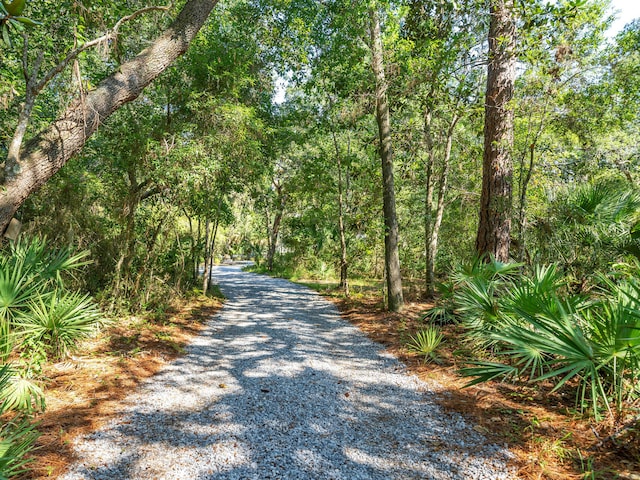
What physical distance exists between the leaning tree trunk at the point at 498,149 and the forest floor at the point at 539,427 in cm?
207

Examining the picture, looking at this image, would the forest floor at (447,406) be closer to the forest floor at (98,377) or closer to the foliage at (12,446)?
the forest floor at (98,377)

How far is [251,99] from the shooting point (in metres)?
11.4

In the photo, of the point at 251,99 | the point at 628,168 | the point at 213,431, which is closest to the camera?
the point at 213,431

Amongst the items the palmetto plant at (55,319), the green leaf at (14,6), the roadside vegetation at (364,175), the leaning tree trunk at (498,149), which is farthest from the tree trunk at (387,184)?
the green leaf at (14,6)

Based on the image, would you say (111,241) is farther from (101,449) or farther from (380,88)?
(380,88)

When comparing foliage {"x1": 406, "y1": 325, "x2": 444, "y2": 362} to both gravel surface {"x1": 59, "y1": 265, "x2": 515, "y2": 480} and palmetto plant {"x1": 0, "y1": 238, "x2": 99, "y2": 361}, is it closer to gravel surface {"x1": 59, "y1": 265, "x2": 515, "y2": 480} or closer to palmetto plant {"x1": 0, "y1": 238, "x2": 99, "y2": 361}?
gravel surface {"x1": 59, "y1": 265, "x2": 515, "y2": 480}

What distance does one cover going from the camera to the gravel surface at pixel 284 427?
246cm

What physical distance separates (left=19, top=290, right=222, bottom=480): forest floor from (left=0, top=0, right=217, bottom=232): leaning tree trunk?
1889 mm

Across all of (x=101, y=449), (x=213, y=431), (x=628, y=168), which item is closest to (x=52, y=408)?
(x=101, y=449)

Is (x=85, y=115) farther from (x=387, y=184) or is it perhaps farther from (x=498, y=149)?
(x=387, y=184)

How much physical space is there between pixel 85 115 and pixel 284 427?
390cm

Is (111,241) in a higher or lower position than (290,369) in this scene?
higher

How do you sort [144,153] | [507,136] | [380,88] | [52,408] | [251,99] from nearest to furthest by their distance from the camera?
[52,408] < [507,136] < [144,153] < [380,88] < [251,99]

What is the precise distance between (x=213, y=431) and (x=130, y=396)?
1.33 meters
